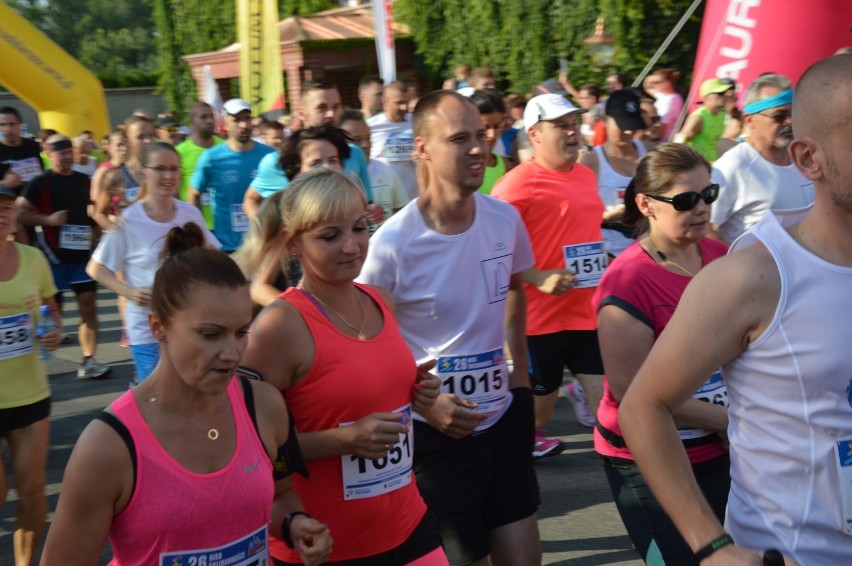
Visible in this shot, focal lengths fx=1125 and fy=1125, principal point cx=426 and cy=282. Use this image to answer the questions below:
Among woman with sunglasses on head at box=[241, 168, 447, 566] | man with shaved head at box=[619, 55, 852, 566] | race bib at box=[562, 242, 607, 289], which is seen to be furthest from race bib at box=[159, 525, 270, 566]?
race bib at box=[562, 242, 607, 289]

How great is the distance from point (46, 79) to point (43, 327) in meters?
15.4

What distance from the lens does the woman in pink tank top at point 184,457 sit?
7.84 feet

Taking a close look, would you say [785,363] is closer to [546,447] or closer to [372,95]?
[546,447]

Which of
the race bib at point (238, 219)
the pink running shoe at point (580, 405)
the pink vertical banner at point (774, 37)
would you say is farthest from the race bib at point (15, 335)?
the pink vertical banner at point (774, 37)

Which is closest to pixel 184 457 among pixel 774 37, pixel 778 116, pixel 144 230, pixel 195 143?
pixel 144 230

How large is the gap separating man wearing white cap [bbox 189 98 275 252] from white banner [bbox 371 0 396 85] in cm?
449

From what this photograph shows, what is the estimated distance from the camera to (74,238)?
376 inches

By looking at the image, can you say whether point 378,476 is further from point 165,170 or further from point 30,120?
point 30,120

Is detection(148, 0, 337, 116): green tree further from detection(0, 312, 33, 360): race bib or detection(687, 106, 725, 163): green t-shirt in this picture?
detection(0, 312, 33, 360): race bib

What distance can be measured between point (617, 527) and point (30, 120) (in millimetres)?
39504

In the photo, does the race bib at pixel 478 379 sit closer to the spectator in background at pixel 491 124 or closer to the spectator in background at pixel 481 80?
the spectator in background at pixel 491 124

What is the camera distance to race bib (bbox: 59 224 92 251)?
31.1 ft

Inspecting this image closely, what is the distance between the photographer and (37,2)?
8369 centimetres

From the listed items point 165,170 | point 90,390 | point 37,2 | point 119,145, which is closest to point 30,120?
point 119,145
